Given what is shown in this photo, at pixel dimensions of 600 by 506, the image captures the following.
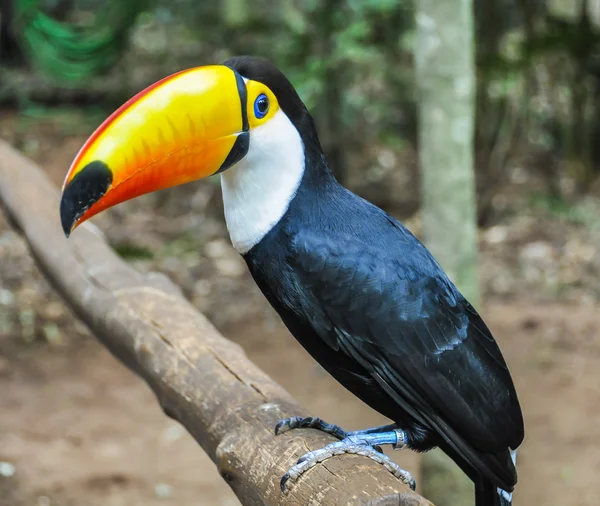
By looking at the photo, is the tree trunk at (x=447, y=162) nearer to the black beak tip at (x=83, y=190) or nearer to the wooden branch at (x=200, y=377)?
the wooden branch at (x=200, y=377)

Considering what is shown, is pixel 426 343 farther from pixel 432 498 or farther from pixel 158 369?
pixel 432 498

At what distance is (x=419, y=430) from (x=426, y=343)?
0.24 metres

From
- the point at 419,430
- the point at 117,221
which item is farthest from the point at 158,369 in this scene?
the point at 117,221

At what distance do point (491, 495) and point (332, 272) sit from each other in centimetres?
74

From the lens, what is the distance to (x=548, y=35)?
670 cm

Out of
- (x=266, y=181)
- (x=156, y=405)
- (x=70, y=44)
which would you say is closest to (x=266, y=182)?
(x=266, y=181)

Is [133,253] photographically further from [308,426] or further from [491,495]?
[491,495]

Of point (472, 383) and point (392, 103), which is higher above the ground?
point (472, 383)

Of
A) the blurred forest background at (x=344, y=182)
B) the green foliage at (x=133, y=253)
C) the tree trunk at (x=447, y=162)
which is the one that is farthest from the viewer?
the green foliage at (x=133, y=253)

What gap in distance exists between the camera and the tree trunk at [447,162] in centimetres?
314

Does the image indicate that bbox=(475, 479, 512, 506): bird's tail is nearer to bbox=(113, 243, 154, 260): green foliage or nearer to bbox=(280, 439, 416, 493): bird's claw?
bbox=(280, 439, 416, 493): bird's claw

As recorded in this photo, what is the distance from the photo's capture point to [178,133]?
74.8 inches

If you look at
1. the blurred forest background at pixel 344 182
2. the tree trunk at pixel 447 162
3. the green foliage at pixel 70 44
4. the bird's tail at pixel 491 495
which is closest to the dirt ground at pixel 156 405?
the blurred forest background at pixel 344 182

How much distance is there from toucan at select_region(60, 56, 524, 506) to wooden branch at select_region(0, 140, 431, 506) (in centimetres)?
10
